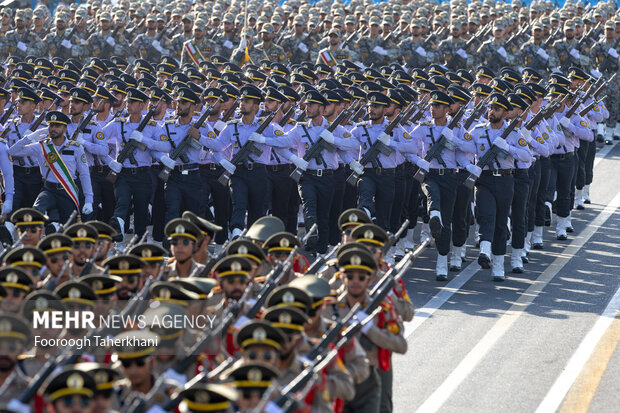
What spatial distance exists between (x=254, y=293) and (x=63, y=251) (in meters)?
1.80

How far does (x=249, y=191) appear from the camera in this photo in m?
17.3

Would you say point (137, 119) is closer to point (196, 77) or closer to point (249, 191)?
point (249, 191)

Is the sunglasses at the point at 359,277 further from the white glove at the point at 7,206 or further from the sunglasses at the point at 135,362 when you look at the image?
the white glove at the point at 7,206

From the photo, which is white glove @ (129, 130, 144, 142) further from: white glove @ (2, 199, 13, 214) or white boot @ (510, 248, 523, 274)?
white boot @ (510, 248, 523, 274)

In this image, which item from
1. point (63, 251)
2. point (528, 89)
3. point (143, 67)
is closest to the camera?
point (63, 251)

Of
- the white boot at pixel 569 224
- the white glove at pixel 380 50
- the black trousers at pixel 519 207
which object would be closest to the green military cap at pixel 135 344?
the black trousers at pixel 519 207

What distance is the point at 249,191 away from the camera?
56.9ft

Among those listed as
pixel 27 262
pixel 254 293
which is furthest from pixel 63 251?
pixel 254 293

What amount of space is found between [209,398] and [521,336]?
746cm

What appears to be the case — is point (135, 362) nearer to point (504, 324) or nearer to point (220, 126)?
point (504, 324)

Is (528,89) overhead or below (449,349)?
overhead

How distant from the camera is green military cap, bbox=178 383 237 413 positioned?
7.39m

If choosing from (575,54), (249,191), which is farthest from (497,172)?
(575,54)

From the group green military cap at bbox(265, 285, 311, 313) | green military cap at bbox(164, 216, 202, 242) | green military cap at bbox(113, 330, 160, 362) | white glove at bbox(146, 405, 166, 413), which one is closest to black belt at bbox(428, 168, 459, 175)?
green military cap at bbox(164, 216, 202, 242)
